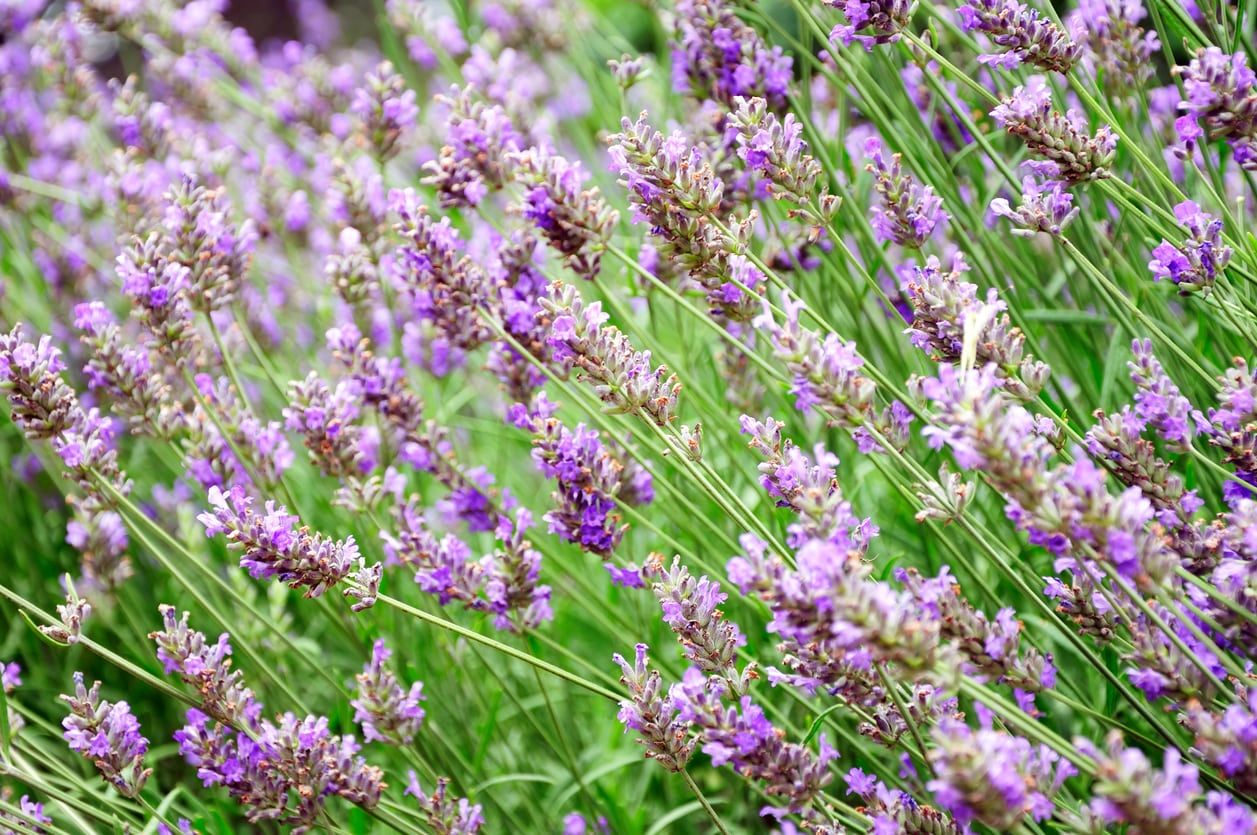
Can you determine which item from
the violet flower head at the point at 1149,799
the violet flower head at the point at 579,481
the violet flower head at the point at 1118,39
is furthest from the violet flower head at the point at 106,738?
the violet flower head at the point at 1118,39

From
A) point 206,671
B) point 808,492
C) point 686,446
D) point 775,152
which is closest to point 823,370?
point 808,492

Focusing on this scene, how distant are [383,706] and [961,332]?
0.97 meters

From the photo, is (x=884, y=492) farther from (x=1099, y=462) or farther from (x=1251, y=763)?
(x=1251, y=763)

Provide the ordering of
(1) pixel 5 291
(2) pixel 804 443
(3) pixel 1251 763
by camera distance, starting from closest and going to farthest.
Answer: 1. (3) pixel 1251 763
2. (2) pixel 804 443
3. (1) pixel 5 291

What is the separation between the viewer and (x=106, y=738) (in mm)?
1495

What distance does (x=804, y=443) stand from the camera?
212 cm

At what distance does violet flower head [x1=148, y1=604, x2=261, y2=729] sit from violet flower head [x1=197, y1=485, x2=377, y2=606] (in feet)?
0.76

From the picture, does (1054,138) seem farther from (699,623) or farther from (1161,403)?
(699,623)

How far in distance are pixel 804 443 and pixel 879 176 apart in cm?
74

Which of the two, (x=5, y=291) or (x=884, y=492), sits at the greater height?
(x=5, y=291)

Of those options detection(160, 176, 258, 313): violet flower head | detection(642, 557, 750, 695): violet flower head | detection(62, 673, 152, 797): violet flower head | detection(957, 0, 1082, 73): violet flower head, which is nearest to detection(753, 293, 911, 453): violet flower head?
detection(642, 557, 750, 695): violet flower head

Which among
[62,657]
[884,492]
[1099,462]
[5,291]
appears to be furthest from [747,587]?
[5,291]

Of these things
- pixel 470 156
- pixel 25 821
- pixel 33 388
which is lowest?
pixel 25 821

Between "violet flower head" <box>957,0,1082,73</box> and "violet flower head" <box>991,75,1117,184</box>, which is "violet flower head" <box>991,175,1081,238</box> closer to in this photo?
"violet flower head" <box>991,75,1117,184</box>
